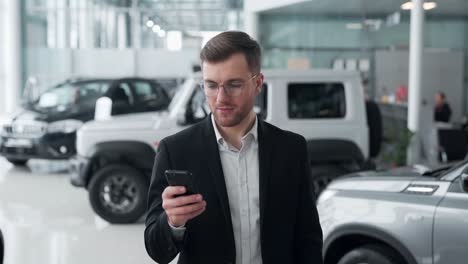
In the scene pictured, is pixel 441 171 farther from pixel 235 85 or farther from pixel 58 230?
pixel 58 230

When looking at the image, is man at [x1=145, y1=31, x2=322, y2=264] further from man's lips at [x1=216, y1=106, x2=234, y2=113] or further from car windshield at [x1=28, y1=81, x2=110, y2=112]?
car windshield at [x1=28, y1=81, x2=110, y2=112]

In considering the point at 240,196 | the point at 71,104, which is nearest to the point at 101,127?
the point at 71,104

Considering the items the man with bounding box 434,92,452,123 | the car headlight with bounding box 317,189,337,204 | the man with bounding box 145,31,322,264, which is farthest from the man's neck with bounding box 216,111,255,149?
the man with bounding box 434,92,452,123

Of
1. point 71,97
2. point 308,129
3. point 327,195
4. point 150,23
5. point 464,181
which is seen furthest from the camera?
point 150,23

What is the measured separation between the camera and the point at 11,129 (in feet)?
36.1

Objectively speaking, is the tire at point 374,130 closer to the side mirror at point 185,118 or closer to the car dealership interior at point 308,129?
the car dealership interior at point 308,129

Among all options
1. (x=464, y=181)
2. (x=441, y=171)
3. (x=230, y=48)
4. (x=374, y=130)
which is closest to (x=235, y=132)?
(x=230, y=48)

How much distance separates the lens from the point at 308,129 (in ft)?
22.8

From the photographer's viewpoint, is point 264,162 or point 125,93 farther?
point 125,93

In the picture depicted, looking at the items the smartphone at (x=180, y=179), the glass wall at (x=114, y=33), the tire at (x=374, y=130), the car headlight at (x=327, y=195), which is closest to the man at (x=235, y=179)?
the smartphone at (x=180, y=179)

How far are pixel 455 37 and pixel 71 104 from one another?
694 cm

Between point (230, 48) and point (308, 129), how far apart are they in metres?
5.06

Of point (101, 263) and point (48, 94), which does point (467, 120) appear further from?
point (101, 263)

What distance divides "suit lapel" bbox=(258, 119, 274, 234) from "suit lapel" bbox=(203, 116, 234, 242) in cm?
11
